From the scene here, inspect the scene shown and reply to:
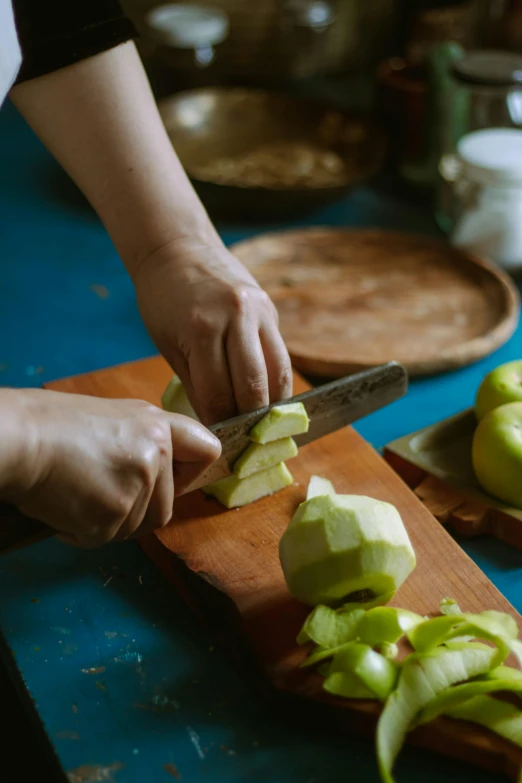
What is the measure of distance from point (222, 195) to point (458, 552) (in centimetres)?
114

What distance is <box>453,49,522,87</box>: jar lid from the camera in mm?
1949

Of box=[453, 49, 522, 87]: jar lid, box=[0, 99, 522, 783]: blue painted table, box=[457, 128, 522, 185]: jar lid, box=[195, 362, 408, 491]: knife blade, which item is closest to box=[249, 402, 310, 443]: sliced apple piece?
box=[195, 362, 408, 491]: knife blade

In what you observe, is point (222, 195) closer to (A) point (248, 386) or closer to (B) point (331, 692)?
(A) point (248, 386)

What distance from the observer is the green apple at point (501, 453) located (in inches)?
47.5

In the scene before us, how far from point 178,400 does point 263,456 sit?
20 cm

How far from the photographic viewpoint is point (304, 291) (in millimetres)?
1831

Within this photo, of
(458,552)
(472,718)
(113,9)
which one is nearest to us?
(472,718)

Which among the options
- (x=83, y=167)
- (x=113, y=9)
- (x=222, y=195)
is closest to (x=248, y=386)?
(x=83, y=167)

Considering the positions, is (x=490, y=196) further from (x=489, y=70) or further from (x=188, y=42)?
(x=188, y=42)

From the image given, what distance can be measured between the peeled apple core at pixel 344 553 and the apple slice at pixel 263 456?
153mm

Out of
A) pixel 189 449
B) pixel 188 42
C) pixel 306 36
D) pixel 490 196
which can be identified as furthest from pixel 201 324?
pixel 306 36

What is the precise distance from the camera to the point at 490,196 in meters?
1.85

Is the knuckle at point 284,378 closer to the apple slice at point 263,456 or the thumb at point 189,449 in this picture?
the apple slice at point 263,456

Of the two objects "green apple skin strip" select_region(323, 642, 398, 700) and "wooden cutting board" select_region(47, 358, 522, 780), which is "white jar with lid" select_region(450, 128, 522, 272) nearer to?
"wooden cutting board" select_region(47, 358, 522, 780)
